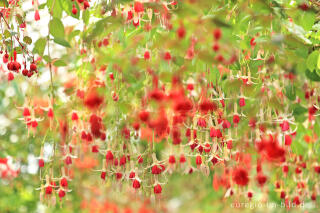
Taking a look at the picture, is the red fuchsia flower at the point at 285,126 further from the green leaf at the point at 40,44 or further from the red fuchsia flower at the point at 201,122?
the green leaf at the point at 40,44

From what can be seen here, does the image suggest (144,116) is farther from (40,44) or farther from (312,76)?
(312,76)

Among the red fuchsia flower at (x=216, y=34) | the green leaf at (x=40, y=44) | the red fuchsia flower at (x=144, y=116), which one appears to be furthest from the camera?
the green leaf at (x=40, y=44)

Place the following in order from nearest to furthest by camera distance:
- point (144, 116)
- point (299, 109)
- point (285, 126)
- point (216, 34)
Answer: point (216, 34), point (144, 116), point (285, 126), point (299, 109)

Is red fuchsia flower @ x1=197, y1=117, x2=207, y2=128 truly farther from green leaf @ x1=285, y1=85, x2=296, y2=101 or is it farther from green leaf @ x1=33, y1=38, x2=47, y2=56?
green leaf @ x1=33, y1=38, x2=47, y2=56

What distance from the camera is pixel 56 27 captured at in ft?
4.67

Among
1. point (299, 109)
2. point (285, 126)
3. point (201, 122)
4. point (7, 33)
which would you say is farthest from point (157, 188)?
point (7, 33)

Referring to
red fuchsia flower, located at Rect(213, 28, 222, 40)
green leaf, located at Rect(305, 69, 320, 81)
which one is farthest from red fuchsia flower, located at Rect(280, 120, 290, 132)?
red fuchsia flower, located at Rect(213, 28, 222, 40)

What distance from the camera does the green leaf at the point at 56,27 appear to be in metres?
1.42

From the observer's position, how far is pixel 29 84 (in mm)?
1466

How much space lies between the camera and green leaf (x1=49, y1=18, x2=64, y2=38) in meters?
1.42

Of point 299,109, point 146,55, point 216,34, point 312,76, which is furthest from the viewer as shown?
point 312,76

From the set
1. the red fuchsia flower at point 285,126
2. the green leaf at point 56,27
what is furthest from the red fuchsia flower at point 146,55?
the red fuchsia flower at point 285,126

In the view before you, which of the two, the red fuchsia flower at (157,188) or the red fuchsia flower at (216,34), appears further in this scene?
the red fuchsia flower at (157,188)

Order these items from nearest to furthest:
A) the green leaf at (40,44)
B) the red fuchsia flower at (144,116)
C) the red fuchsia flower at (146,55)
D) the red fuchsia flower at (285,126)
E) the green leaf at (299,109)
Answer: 1. the red fuchsia flower at (144,116)
2. the red fuchsia flower at (146,55)
3. the red fuchsia flower at (285,126)
4. the green leaf at (40,44)
5. the green leaf at (299,109)
